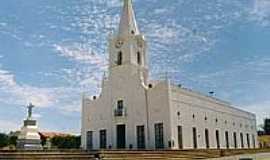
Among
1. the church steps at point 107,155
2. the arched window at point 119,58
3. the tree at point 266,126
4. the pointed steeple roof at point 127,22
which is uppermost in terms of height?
the pointed steeple roof at point 127,22

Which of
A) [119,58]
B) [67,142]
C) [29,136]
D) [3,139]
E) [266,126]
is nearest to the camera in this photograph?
[29,136]

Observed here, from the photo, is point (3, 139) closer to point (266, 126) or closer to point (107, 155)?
point (107, 155)

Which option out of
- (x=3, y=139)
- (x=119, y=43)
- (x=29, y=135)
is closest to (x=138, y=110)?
(x=119, y=43)

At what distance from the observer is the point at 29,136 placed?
91.0ft

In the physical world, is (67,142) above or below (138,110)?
below

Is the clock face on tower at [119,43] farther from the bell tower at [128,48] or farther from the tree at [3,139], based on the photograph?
the tree at [3,139]

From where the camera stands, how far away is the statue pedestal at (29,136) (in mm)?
27212

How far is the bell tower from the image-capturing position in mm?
37625

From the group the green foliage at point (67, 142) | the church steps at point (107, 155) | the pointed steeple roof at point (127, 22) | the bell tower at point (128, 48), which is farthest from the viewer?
the green foliage at point (67, 142)

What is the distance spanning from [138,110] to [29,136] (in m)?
11.5

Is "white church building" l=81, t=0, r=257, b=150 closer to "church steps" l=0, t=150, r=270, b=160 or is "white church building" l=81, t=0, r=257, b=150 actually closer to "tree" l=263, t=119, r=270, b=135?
"church steps" l=0, t=150, r=270, b=160

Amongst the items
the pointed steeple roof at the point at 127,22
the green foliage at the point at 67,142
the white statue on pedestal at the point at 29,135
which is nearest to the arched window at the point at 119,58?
the pointed steeple roof at the point at 127,22

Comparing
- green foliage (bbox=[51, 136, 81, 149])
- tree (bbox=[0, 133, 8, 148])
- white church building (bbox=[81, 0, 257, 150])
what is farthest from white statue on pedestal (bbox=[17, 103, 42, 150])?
green foliage (bbox=[51, 136, 81, 149])

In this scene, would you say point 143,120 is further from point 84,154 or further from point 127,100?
point 84,154
